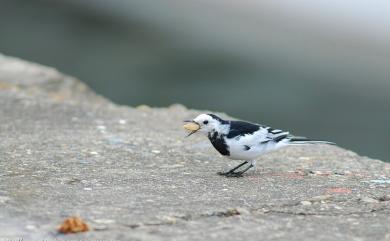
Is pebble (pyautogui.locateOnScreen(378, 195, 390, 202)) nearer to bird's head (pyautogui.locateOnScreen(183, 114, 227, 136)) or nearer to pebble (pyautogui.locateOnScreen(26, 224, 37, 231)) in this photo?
bird's head (pyautogui.locateOnScreen(183, 114, 227, 136))

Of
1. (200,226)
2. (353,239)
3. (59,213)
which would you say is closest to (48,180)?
(59,213)

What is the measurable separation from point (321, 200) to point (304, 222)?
1.90 ft

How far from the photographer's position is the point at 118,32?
16234 mm

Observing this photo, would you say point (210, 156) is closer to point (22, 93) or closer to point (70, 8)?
point (22, 93)

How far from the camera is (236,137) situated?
215 inches

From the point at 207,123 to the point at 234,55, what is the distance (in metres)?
9.43

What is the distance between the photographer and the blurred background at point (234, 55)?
40.3ft

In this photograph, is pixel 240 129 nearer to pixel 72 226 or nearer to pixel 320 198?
pixel 320 198

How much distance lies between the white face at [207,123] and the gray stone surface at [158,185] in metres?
0.30

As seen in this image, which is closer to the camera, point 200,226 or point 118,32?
point 200,226

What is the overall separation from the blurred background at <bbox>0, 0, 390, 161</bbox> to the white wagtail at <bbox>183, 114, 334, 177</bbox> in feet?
17.4

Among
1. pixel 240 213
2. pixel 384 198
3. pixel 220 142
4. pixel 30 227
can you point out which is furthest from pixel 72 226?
pixel 384 198

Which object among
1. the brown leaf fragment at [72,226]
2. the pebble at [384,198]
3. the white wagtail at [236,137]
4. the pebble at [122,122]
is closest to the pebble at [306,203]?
the pebble at [384,198]

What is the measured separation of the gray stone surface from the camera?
4.14 m
